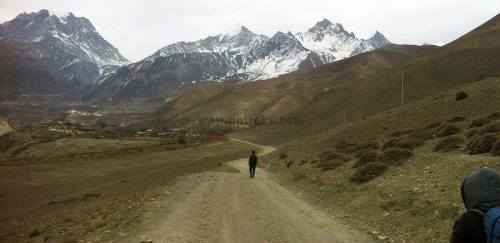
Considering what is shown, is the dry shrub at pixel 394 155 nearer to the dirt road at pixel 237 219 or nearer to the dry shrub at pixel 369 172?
the dry shrub at pixel 369 172

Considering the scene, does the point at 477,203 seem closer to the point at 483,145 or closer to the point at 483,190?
the point at 483,190

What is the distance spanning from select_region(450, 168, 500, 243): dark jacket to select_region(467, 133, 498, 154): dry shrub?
1602 cm

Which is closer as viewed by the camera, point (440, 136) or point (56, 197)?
point (440, 136)

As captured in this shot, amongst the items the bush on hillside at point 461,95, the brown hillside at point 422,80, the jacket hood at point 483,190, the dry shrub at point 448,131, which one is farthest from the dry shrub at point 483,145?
the brown hillside at point 422,80

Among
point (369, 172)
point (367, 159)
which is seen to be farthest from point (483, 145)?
point (367, 159)

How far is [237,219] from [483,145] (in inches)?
425

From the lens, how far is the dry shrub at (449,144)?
22448 millimetres

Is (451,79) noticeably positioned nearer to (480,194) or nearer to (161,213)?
(161,213)

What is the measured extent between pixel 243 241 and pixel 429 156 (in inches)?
476

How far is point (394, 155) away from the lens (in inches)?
945

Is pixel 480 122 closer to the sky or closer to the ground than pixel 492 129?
closer to the sky

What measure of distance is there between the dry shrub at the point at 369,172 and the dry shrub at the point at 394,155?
91cm

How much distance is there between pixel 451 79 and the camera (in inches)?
3374

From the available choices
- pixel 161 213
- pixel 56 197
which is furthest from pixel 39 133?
pixel 161 213
